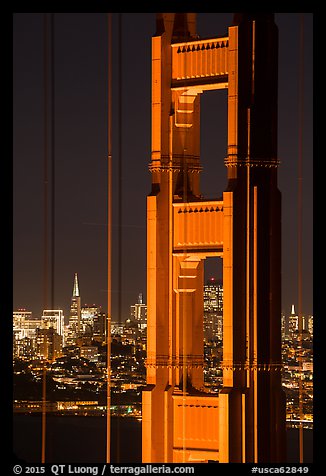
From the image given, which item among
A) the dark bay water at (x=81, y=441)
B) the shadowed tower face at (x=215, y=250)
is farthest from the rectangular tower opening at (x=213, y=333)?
the dark bay water at (x=81, y=441)

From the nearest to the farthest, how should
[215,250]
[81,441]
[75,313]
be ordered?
1. [215,250]
2. [75,313]
3. [81,441]

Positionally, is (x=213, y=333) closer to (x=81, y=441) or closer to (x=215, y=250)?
(x=215, y=250)

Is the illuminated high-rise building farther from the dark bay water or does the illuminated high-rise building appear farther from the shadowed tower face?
the dark bay water

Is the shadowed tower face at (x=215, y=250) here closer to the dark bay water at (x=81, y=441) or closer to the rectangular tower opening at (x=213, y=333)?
the rectangular tower opening at (x=213, y=333)

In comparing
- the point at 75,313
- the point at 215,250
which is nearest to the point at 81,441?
the point at 75,313
